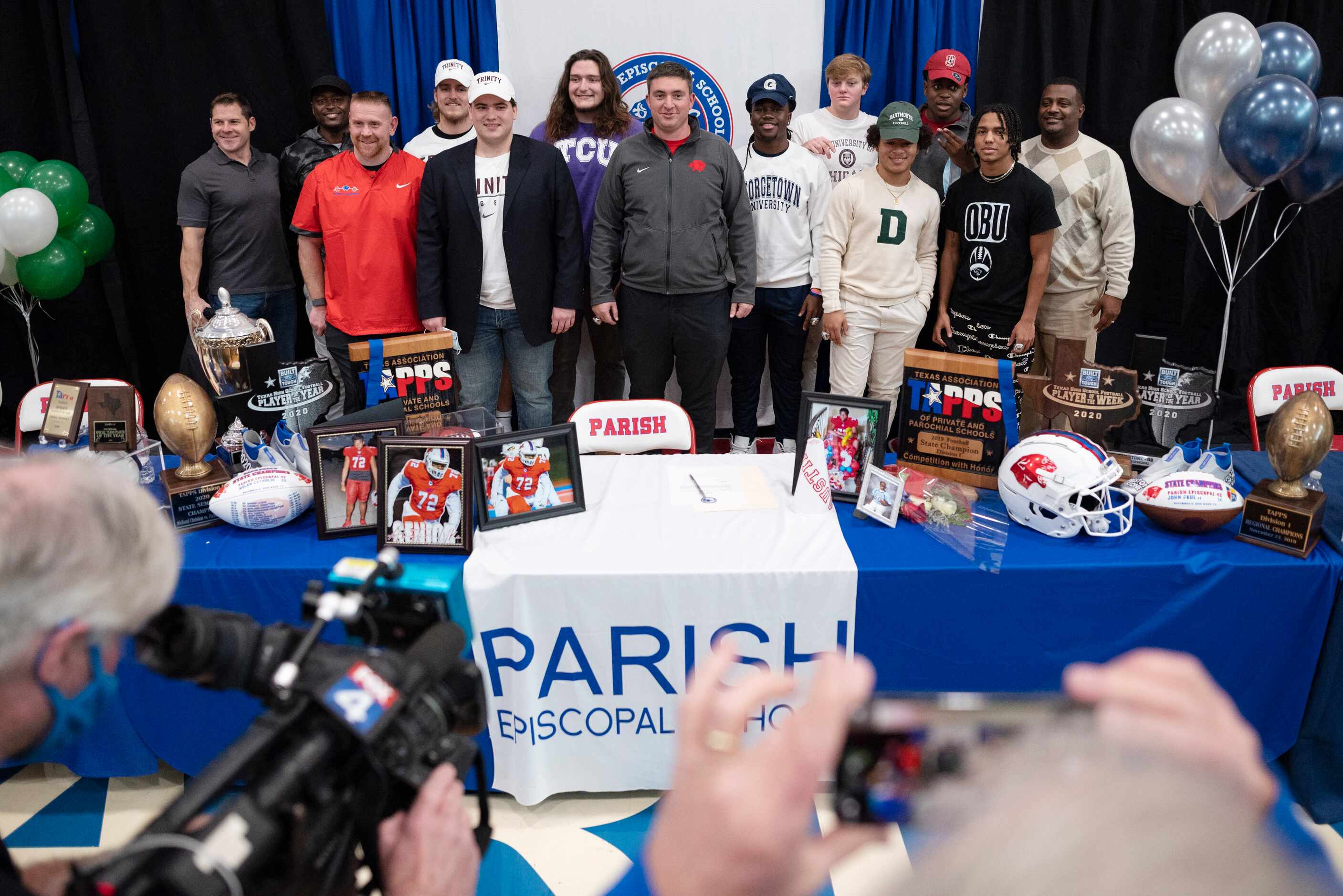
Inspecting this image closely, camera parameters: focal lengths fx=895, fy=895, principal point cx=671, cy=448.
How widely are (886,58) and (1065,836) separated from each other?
14.1ft

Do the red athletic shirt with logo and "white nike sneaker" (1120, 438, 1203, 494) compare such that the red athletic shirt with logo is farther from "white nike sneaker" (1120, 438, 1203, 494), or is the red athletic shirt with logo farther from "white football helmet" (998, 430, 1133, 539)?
"white nike sneaker" (1120, 438, 1203, 494)

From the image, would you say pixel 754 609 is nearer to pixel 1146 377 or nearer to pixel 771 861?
pixel 771 861

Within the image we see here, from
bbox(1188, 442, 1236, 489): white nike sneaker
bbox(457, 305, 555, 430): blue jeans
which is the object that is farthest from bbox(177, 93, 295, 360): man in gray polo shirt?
bbox(1188, 442, 1236, 489): white nike sneaker

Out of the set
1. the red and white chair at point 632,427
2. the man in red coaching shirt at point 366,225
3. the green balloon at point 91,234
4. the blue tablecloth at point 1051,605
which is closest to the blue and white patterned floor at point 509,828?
the blue tablecloth at point 1051,605

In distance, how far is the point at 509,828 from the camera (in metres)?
1.92

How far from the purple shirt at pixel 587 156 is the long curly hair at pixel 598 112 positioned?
0.02m

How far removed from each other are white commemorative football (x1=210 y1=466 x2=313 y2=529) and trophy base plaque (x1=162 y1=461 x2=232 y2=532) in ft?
0.10

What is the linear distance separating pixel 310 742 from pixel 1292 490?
197 centimetres

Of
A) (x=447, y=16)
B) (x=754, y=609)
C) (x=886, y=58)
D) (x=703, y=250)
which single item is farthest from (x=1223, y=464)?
(x=447, y=16)

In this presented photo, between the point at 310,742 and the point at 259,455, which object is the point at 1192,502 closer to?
the point at 310,742

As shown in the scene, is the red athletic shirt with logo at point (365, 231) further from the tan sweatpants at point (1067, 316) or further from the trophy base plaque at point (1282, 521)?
the trophy base plaque at point (1282, 521)

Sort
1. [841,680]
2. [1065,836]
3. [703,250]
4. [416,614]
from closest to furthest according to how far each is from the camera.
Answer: [1065,836], [841,680], [416,614], [703,250]

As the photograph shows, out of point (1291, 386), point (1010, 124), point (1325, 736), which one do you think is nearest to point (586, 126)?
point (1010, 124)

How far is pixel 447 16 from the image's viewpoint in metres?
3.99
